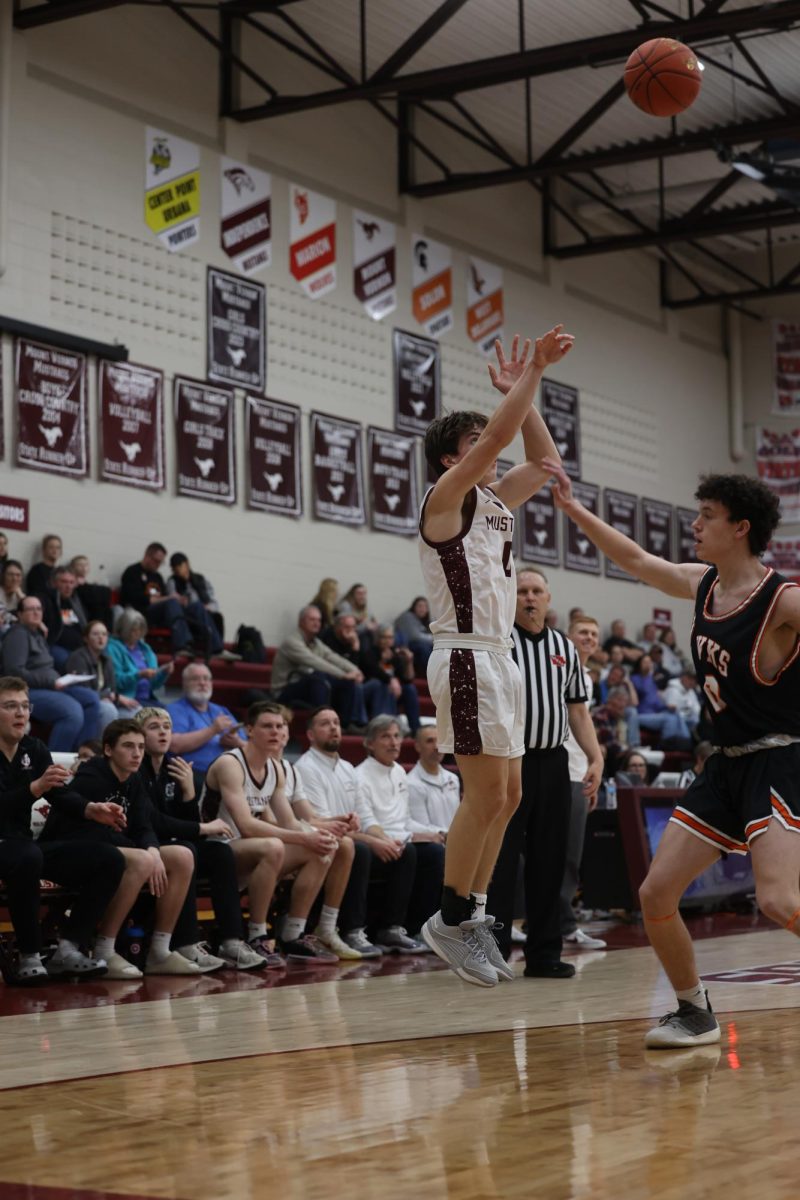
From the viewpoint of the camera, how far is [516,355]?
225 inches

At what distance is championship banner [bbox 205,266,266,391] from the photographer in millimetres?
15766

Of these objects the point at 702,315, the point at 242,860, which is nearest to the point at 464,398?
the point at 702,315

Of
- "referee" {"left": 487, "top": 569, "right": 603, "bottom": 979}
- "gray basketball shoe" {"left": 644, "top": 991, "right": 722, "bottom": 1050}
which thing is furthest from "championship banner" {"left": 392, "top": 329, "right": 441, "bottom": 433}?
"gray basketball shoe" {"left": 644, "top": 991, "right": 722, "bottom": 1050}

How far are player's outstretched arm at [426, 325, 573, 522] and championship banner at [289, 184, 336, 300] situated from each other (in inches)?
476

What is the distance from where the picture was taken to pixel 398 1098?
376 centimetres

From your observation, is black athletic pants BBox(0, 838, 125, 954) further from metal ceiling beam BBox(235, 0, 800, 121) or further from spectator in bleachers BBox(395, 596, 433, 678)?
metal ceiling beam BBox(235, 0, 800, 121)

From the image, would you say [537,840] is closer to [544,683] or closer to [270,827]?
[544,683]

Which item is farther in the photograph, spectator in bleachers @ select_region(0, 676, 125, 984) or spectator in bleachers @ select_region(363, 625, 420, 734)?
spectator in bleachers @ select_region(363, 625, 420, 734)

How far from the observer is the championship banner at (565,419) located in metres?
20.7

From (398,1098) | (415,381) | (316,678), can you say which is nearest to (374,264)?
(415,381)

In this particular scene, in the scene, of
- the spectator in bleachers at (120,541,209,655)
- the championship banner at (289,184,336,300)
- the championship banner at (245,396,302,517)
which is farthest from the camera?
the championship banner at (289,184,336,300)

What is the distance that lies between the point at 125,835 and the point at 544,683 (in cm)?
234

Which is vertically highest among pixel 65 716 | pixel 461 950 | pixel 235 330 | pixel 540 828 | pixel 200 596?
pixel 235 330

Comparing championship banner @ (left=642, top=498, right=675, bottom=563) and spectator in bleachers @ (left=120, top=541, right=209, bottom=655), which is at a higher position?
championship banner @ (left=642, top=498, right=675, bottom=563)
